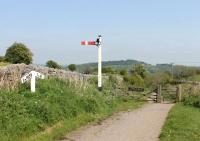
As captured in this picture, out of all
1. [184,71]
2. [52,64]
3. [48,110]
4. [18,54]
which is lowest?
[48,110]

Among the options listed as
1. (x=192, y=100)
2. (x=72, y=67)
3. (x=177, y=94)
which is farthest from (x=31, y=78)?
(x=72, y=67)

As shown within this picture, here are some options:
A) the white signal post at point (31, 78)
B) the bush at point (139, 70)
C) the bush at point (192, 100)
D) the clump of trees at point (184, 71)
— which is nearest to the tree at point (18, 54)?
the bush at point (192, 100)

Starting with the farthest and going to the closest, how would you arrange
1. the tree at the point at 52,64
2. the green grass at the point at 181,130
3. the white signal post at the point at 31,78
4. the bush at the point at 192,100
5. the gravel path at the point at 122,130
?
the tree at the point at 52,64 → the bush at the point at 192,100 → the white signal post at the point at 31,78 → the green grass at the point at 181,130 → the gravel path at the point at 122,130

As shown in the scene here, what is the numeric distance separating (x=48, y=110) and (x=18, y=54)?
79.8ft

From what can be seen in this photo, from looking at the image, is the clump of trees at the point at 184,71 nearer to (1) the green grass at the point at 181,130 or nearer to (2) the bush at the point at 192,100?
(2) the bush at the point at 192,100

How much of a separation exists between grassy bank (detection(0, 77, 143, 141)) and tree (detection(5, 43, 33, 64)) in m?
17.7

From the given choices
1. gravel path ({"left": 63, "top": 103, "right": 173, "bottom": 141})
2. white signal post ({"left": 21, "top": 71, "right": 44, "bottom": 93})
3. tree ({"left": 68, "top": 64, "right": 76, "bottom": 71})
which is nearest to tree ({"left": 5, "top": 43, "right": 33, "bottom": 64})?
Answer: tree ({"left": 68, "top": 64, "right": 76, "bottom": 71})

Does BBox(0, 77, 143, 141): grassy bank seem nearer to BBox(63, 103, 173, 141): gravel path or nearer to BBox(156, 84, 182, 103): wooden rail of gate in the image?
BBox(63, 103, 173, 141): gravel path

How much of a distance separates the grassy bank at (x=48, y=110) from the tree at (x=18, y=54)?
58.2 feet

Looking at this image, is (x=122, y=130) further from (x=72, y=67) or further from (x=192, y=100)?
(x=72, y=67)

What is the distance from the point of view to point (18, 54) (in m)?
38.4

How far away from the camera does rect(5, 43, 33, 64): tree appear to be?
125ft

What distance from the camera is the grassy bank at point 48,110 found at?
41.7 ft

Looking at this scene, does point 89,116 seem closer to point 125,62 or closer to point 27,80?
point 27,80
